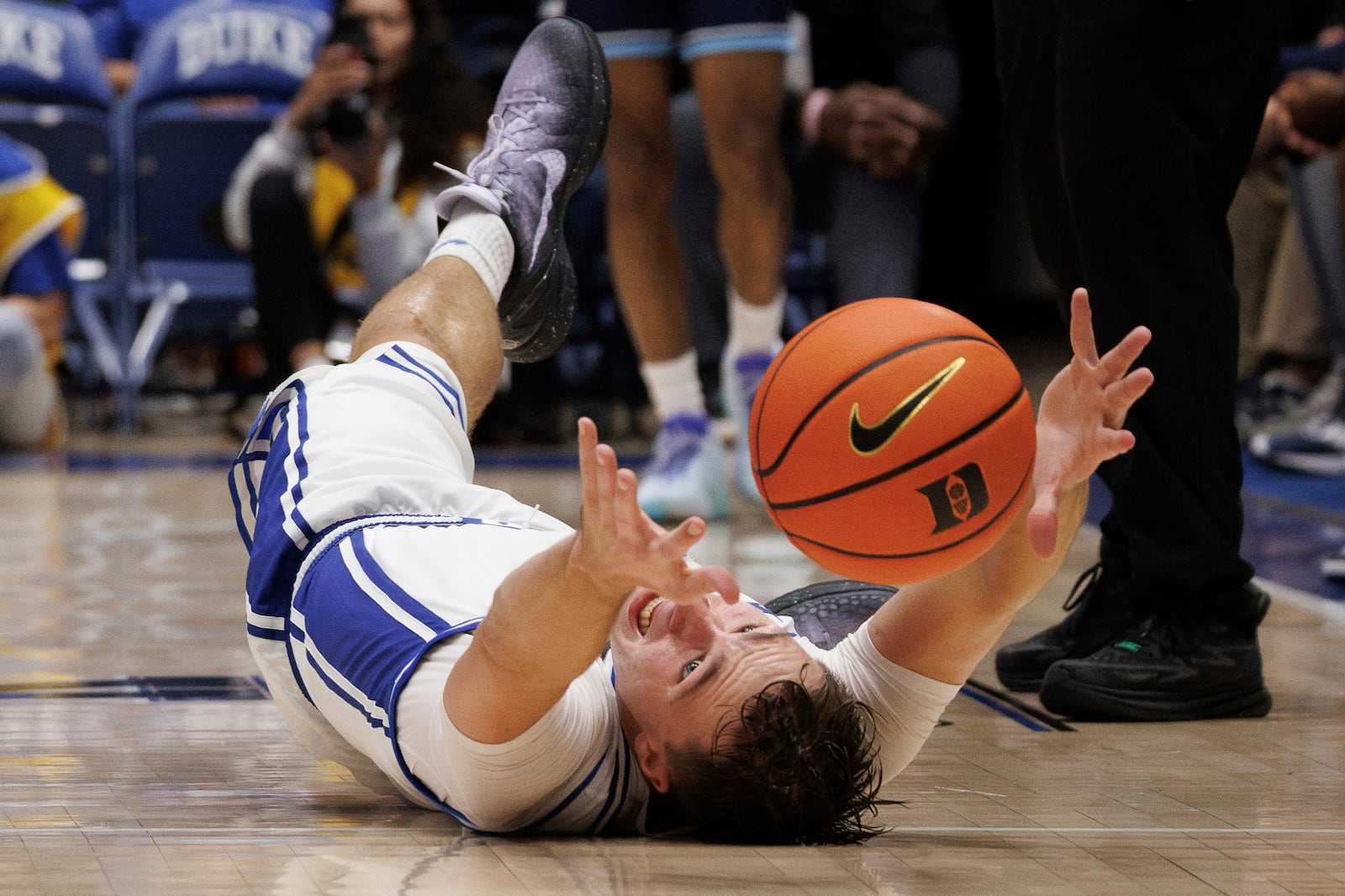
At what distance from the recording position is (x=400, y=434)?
6.04 feet

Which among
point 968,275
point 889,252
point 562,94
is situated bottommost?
point 968,275

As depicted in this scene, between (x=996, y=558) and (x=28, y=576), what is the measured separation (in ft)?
6.86

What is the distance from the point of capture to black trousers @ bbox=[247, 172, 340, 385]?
17.7 feet

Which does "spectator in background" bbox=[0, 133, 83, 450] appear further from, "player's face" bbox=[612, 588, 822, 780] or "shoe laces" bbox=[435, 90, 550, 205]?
"player's face" bbox=[612, 588, 822, 780]

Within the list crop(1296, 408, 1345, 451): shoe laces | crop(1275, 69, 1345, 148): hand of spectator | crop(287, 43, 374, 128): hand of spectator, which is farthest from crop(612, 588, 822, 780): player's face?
crop(287, 43, 374, 128): hand of spectator

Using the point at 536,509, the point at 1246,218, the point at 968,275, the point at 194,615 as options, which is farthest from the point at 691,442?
the point at 968,275

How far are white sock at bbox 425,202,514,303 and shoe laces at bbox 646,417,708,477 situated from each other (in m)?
1.50

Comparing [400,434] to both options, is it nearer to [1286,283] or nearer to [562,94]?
[562,94]

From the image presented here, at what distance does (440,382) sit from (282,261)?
12.0ft

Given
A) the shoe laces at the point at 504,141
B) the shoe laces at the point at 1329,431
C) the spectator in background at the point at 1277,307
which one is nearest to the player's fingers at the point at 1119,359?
the shoe laces at the point at 504,141

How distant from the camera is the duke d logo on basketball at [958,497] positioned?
139 cm

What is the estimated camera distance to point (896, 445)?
4.65ft

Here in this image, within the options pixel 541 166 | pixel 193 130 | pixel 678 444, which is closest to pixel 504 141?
pixel 541 166

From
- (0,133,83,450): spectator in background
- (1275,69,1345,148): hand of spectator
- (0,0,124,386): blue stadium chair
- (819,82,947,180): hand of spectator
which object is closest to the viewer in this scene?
(1275,69,1345,148): hand of spectator
